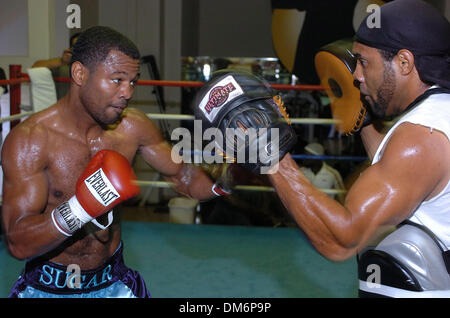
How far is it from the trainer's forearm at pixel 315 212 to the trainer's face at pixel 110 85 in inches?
21.9

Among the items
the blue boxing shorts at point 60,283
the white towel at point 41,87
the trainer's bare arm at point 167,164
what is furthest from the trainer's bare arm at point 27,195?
the white towel at point 41,87

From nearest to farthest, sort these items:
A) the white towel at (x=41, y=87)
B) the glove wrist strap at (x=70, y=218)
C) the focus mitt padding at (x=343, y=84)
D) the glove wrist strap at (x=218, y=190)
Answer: the glove wrist strap at (x=70, y=218)
the focus mitt padding at (x=343, y=84)
the glove wrist strap at (x=218, y=190)
the white towel at (x=41, y=87)

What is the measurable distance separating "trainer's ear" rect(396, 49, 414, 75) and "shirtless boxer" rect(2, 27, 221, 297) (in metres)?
0.69

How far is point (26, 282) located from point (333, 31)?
5.58 meters

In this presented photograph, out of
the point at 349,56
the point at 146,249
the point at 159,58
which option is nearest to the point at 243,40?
the point at 159,58

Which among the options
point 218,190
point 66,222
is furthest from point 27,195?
point 218,190

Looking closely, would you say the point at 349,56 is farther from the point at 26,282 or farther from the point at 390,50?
the point at 26,282

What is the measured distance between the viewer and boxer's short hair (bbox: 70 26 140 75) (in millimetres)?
1407

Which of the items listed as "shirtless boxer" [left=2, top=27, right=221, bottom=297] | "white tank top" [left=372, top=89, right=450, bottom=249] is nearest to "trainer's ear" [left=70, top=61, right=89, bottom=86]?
"shirtless boxer" [left=2, top=27, right=221, bottom=297]

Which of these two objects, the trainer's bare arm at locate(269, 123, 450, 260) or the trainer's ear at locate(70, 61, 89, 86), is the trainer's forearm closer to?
the trainer's bare arm at locate(269, 123, 450, 260)

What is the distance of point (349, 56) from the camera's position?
4.66ft

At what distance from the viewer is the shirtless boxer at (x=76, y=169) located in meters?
1.28

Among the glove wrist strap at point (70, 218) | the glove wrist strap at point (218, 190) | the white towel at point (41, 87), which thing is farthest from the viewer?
the white towel at point (41, 87)

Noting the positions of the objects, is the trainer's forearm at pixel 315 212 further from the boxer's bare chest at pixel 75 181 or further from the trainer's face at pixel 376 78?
the boxer's bare chest at pixel 75 181
